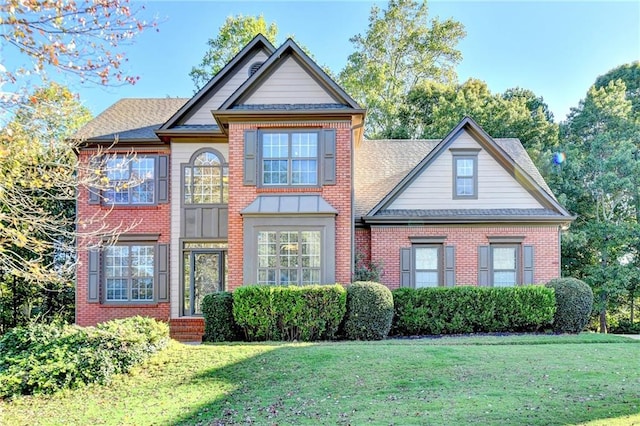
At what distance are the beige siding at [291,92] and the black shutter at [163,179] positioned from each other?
3531 millimetres

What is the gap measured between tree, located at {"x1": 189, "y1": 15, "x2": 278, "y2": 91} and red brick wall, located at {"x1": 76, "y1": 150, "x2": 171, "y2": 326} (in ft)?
45.8

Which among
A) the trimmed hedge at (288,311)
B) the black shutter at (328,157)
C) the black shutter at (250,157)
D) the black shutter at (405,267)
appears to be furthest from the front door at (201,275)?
the black shutter at (405,267)

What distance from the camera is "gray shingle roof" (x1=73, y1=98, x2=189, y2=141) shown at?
16.2 m

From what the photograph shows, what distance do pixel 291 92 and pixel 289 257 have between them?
4.44 m

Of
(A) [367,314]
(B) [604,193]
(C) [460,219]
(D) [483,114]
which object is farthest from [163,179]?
(B) [604,193]

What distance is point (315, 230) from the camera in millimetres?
13977

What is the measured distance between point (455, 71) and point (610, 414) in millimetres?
29017

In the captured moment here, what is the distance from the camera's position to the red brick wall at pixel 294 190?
14.1 meters

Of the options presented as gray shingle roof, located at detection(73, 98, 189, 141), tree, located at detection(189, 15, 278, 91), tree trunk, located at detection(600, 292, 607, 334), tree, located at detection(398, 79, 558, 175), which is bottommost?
tree trunk, located at detection(600, 292, 607, 334)

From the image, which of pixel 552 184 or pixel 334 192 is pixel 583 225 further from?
pixel 334 192

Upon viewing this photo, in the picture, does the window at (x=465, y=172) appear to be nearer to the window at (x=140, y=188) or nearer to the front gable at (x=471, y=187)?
the front gable at (x=471, y=187)

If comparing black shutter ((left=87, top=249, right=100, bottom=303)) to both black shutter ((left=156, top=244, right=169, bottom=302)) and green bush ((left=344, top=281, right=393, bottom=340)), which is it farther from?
green bush ((left=344, top=281, right=393, bottom=340))

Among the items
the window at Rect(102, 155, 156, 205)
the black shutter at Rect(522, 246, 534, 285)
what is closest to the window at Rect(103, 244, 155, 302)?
the window at Rect(102, 155, 156, 205)

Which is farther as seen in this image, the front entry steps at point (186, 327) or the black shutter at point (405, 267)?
the black shutter at point (405, 267)
